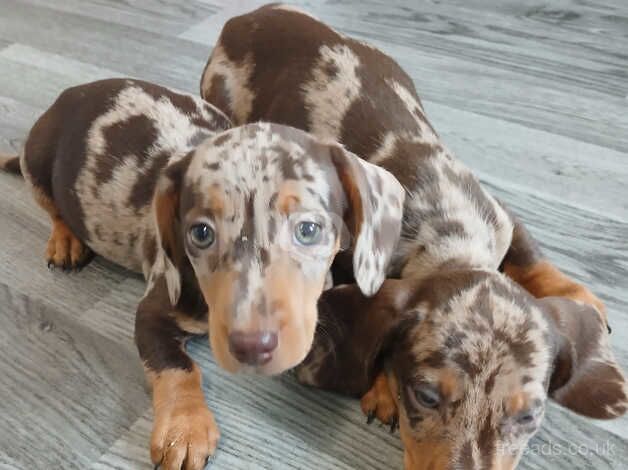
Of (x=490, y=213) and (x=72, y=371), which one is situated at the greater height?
(x=490, y=213)

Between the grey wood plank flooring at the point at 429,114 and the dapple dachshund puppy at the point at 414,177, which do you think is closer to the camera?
the dapple dachshund puppy at the point at 414,177

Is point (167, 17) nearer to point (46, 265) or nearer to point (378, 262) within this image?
point (46, 265)

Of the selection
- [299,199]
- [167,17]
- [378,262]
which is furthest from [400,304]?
[167,17]

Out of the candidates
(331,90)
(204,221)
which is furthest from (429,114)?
(204,221)

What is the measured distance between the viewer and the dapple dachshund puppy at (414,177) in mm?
1857

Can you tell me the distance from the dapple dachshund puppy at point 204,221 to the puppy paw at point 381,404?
382 millimetres

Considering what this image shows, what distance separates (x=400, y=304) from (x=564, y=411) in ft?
2.42

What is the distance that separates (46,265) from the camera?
117 inches

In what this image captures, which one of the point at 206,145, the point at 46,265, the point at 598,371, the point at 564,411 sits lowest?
the point at 46,265

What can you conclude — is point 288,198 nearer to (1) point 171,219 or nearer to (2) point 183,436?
(1) point 171,219

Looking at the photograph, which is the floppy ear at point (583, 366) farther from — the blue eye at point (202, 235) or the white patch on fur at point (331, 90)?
the white patch on fur at point (331, 90)

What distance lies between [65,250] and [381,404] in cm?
142

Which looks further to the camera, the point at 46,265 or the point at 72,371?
the point at 46,265

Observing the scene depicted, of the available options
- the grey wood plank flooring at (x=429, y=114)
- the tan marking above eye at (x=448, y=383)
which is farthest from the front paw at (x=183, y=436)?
the tan marking above eye at (x=448, y=383)
